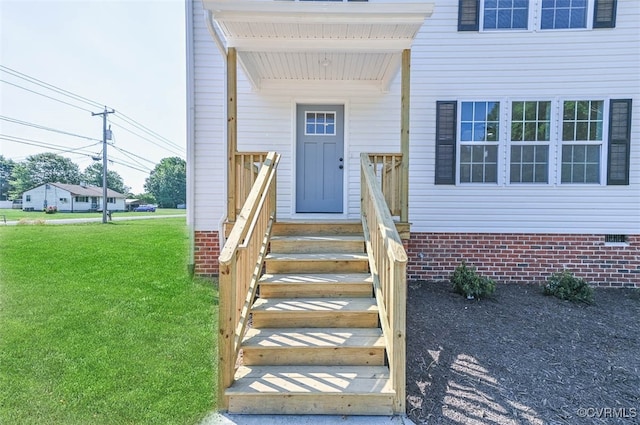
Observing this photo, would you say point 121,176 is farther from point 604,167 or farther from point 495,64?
point 604,167

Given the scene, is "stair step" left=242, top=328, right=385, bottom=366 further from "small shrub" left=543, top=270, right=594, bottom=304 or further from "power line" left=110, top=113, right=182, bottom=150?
"power line" left=110, top=113, right=182, bottom=150

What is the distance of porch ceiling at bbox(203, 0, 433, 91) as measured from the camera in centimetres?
380

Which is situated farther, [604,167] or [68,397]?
[604,167]

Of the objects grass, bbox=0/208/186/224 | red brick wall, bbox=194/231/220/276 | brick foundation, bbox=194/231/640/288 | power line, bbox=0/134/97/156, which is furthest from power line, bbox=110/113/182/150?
brick foundation, bbox=194/231/640/288

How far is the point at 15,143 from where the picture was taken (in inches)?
247

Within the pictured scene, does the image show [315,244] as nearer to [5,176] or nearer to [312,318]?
[312,318]

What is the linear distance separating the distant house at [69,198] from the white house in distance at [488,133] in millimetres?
4304

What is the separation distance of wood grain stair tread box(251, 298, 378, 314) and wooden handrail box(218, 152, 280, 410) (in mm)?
214

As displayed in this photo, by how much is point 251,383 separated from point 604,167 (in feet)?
21.1

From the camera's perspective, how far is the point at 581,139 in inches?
228

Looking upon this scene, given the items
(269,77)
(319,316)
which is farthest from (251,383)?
(269,77)

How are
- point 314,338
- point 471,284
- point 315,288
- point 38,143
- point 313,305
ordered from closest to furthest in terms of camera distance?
point 314,338 → point 313,305 → point 315,288 → point 471,284 → point 38,143

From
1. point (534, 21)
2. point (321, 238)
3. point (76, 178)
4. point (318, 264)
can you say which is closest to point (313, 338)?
point (318, 264)

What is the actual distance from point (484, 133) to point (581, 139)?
5.24ft
